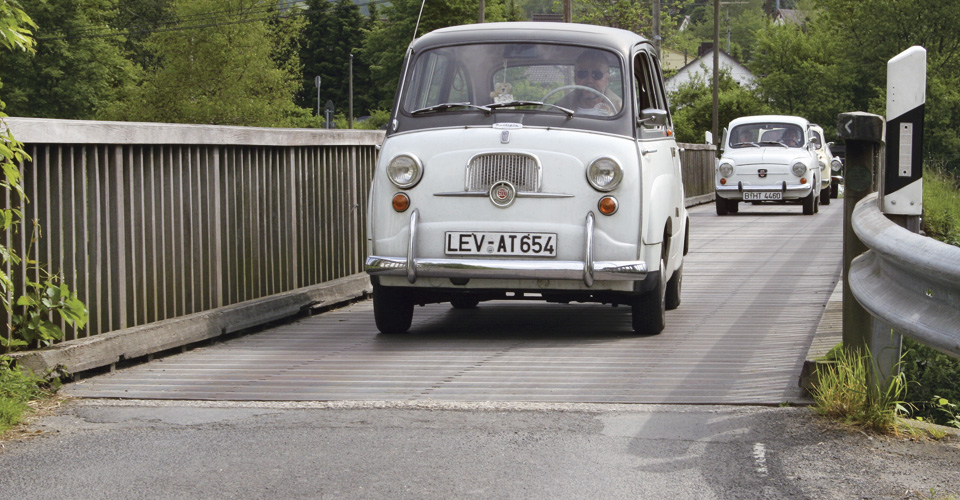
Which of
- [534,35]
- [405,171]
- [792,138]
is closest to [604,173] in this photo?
[405,171]

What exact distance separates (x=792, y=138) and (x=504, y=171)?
20.6 m

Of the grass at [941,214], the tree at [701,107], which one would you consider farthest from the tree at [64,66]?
the grass at [941,214]

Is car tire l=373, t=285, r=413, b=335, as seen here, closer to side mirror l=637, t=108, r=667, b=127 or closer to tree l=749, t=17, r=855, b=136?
side mirror l=637, t=108, r=667, b=127

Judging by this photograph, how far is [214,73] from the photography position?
8338 centimetres

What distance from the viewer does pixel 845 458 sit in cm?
492

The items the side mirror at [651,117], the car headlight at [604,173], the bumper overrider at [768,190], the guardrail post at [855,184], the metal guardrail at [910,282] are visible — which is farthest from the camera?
the bumper overrider at [768,190]

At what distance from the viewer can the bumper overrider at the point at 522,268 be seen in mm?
8133

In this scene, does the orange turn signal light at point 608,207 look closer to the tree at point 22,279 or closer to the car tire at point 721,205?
the tree at point 22,279

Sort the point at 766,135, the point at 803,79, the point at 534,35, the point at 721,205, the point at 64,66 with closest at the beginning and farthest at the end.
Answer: the point at 534,35 → the point at 721,205 → the point at 766,135 → the point at 64,66 → the point at 803,79

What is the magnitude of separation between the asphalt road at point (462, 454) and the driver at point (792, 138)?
74.4 ft

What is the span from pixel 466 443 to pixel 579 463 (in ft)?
1.74

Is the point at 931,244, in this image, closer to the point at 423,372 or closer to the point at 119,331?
the point at 423,372

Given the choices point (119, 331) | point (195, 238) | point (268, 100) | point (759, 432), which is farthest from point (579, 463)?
point (268, 100)

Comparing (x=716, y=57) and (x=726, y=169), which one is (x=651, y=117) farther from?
(x=716, y=57)
